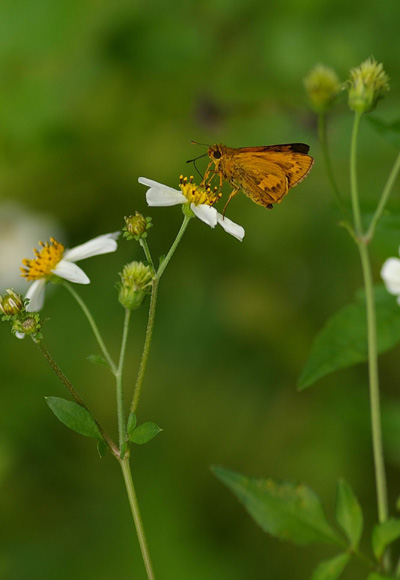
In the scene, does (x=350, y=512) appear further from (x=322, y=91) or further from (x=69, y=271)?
(x=322, y=91)

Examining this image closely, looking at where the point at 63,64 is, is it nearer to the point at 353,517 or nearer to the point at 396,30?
the point at 396,30

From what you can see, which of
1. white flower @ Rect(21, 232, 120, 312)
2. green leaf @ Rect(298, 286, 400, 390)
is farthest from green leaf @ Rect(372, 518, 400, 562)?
white flower @ Rect(21, 232, 120, 312)

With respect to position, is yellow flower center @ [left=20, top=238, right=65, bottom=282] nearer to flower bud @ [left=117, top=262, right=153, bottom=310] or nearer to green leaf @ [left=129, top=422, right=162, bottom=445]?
flower bud @ [left=117, top=262, right=153, bottom=310]

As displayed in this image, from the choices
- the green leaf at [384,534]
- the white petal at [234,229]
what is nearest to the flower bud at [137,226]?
the white petal at [234,229]

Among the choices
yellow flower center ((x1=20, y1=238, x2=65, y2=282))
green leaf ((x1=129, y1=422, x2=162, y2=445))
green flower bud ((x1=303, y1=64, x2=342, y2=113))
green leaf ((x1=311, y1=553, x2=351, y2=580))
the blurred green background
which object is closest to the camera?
green leaf ((x1=129, y1=422, x2=162, y2=445))

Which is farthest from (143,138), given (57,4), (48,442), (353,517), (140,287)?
(353,517)

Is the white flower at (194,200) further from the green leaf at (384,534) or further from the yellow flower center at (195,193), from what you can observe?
the green leaf at (384,534)
